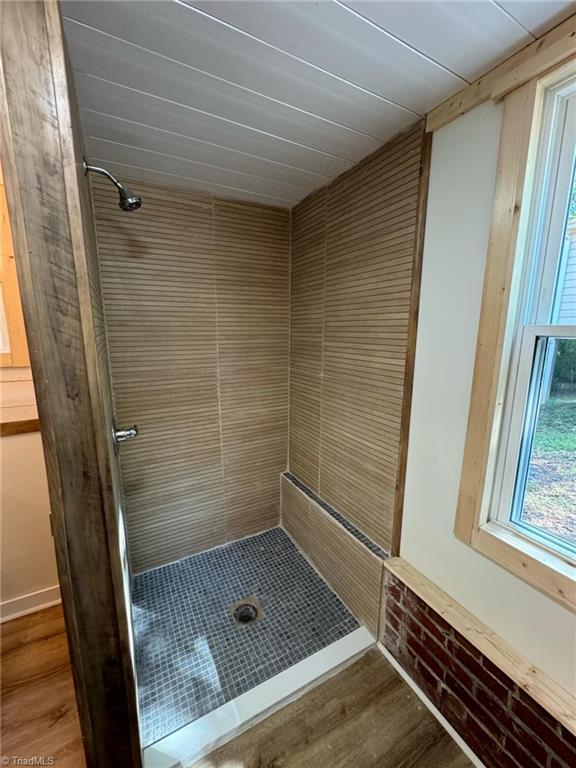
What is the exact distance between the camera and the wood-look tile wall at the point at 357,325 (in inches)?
46.3

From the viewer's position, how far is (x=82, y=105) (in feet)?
3.16

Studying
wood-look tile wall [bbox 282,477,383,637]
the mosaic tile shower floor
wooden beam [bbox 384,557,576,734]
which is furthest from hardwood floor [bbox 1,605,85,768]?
wooden beam [bbox 384,557,576,734]

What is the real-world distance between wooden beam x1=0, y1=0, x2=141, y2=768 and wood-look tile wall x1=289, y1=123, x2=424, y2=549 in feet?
3.33

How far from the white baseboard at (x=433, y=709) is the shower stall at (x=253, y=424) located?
0.10 metres

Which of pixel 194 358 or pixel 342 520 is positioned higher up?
pixel 194 358

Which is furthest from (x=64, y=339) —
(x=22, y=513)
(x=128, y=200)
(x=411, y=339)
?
(x=22, y=513)

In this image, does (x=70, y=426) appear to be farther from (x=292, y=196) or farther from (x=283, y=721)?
(x=292, y=196)

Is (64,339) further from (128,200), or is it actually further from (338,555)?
(338,555)

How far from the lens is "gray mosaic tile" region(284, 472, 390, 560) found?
4.48 ft

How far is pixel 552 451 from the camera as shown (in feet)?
2.81

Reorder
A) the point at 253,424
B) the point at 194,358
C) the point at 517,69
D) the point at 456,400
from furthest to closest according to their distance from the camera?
the point at 253,424 < the point at 194,358 < the point at 456,400 < the point at 517,69

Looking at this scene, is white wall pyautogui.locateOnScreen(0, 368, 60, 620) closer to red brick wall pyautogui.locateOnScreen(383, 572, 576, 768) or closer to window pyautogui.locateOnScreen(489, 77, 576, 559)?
red brick wall pyautogui.locateOnScreen(383, 572, 576, 768)

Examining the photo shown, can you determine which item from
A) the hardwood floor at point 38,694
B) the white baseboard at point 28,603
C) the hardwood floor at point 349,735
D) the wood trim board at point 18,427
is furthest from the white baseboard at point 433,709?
the wood trim board at point 18,427

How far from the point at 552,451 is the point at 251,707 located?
1.34m
